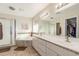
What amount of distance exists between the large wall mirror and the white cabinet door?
2.78 meters

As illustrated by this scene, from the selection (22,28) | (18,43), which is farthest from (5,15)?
(18,43)

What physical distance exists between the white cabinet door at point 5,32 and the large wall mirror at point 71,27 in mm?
2776

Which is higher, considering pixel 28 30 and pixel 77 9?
pixel 77 9

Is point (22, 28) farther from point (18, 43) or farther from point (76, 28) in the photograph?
point (76, 28)

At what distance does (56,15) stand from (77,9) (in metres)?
0.91

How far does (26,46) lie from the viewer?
491 cm

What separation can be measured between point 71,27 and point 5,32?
2.99 m

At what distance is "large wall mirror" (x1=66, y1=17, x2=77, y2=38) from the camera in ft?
7.57

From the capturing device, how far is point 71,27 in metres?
2.40

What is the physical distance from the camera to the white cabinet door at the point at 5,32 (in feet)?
13.3

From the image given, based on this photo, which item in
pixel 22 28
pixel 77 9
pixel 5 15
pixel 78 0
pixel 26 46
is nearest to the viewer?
pixel 78 0

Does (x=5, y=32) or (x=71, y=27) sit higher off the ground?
(x=71, y=27)

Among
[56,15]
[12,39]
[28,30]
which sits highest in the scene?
[56,15]

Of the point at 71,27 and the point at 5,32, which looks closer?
the point at 71,27
